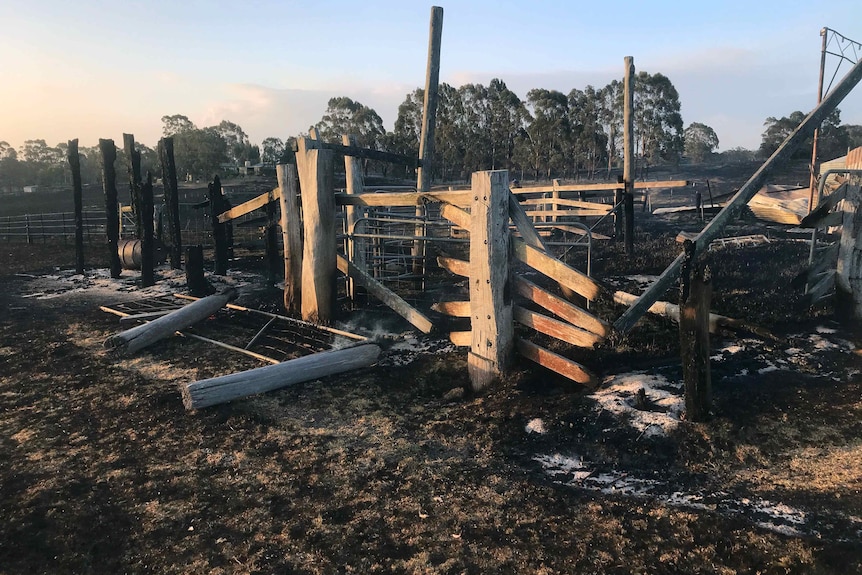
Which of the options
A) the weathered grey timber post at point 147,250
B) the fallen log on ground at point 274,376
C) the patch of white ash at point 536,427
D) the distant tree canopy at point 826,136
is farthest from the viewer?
the distant tree canopy at point 826,136

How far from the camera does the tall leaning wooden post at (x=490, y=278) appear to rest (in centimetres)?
517

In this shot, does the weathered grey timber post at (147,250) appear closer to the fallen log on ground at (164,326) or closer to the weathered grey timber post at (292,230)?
the fallen log on ground at (164,326)

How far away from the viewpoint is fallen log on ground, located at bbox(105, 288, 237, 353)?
23.1 feet

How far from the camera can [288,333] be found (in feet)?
25.6

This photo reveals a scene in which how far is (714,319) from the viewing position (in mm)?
5203

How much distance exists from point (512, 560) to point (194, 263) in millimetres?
9305

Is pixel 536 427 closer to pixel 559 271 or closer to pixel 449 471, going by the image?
pixel 449 471

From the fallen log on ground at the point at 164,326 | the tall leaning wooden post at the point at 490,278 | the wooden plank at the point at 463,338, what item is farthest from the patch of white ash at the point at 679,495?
the fallen log on ground at the point at 164,326

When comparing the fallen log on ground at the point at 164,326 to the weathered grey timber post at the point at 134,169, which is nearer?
the fallen log on ground at the point at 164,326

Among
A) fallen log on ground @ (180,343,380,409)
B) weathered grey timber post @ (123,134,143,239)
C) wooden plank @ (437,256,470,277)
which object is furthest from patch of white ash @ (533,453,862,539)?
weathered grey timber post @ (123,134,143,239)

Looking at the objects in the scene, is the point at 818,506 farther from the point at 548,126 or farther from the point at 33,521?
the point at 548,126

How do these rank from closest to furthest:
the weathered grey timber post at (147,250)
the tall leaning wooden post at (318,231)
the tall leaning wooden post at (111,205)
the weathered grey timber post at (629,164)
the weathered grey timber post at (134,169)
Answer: the tall leaning wooden post at (318,231), the weathered grey timber post at (147,250), the weathered grey timber post at (629,164), the tall leaning wooden post at (111,205), the weathered grey timber post at (134,169)

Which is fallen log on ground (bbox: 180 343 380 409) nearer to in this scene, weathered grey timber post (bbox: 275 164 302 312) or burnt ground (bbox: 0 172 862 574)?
burnt ground (bbox: 0 172 862 574)

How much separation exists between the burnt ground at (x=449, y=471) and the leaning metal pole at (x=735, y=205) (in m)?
0.71
